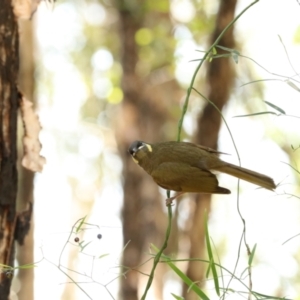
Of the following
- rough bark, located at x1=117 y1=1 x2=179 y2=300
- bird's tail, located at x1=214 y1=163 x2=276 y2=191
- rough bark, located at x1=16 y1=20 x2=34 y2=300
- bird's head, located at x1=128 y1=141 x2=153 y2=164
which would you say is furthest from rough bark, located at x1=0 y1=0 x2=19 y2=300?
rough bark, located at x1=117 y1=1 x2=179 y2=300

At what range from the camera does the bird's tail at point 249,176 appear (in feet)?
6.00

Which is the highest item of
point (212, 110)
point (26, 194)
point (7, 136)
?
point (212, 110)

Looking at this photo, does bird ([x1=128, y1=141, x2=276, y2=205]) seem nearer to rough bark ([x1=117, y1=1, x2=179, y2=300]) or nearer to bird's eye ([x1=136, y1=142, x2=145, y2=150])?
bird's eye ([x1=136, y1=142, x2=145, y2=150])

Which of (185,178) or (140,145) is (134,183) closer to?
(140,145)

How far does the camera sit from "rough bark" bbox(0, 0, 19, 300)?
2303mm

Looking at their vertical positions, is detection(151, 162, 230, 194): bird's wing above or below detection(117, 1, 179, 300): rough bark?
below

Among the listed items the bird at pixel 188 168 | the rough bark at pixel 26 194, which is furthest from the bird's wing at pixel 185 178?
the rough bark at pixel 26 194

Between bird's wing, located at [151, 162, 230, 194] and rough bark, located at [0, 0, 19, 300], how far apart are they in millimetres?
537

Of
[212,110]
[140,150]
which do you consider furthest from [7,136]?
[212,110]

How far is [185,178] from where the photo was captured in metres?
2.26

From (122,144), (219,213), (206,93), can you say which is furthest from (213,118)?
(219,213)

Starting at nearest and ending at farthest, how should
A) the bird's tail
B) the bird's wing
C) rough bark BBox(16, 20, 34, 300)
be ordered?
the bird's tail < the bird's wing < rough bark BBox(16, 20, 34, 300)

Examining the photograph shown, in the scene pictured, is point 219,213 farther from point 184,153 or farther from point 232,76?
point 184,153

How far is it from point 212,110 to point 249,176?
2.26 metres
